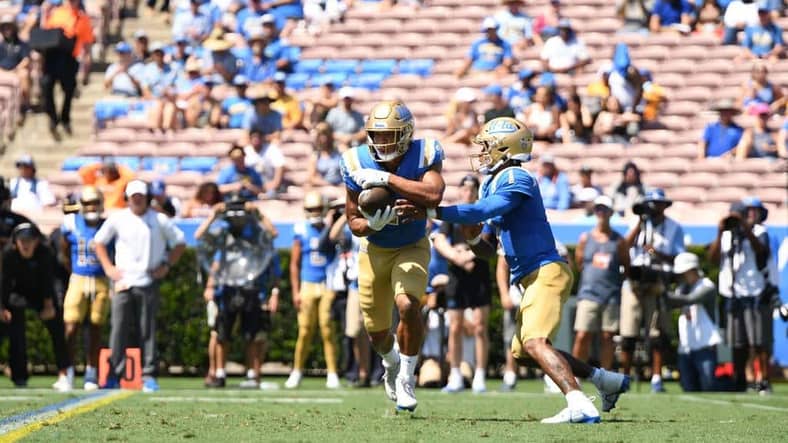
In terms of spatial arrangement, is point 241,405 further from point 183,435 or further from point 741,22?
point 741,22

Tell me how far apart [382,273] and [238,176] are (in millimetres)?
9900

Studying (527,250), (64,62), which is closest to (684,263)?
(527,250)

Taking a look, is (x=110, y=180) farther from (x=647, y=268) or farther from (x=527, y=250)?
(x=527, y=250)

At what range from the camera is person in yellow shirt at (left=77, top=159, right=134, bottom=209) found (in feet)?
58.4

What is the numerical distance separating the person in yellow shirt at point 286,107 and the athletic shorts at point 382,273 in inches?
473

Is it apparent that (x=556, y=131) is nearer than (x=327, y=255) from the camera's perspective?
No

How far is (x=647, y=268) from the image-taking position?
15.5 metres

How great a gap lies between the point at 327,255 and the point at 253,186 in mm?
3553

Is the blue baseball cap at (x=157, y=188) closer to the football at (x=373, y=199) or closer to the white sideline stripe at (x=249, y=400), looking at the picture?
the white sideline stripe at (x=249, y=400)

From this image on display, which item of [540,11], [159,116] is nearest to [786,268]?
[540,11]

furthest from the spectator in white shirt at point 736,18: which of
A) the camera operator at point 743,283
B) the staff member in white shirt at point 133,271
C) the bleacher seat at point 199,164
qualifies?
the staff member in white shirt at point 133,271

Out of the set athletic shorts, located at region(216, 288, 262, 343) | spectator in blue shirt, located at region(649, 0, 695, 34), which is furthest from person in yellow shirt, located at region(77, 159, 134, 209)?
spectator in blue shirt, located at region(649, 0, 695, 34)

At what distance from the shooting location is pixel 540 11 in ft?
77.8

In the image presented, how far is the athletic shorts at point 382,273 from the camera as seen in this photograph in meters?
9.78
